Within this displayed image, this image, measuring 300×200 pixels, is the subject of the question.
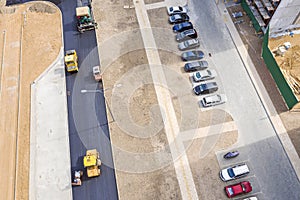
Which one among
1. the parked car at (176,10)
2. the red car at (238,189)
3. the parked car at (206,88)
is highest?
the parked car at (176,10)

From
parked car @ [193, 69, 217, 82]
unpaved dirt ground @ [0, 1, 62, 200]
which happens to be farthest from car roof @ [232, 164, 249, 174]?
unpaved dirt ground @ [0, 1, 62, 200]

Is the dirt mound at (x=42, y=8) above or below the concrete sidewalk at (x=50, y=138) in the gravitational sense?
above

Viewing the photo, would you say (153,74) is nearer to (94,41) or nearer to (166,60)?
(166,60)

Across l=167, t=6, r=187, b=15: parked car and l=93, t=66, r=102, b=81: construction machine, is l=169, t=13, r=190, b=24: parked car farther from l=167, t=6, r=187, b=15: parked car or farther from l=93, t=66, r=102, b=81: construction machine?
l=93, t=66, r=102, b=81: construction machine

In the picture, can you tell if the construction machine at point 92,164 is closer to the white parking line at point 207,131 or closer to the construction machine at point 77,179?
the construction machine at point 77,179

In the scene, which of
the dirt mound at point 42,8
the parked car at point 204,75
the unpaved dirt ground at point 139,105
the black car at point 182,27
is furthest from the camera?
the dirt mound at point 42,8

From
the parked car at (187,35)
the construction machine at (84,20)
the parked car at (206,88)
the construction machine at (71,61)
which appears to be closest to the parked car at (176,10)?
the parked car at (187,35)

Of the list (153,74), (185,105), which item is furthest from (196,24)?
(185,105)
